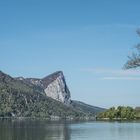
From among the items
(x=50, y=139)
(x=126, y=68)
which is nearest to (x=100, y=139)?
(x=50, y=139)

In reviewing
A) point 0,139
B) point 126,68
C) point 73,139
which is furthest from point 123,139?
point 126,68

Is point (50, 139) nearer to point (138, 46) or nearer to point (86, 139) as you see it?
point (86, 139)

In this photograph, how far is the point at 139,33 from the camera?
104 feet

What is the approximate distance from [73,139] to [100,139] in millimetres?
5792

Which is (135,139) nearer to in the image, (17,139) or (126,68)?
(17,139)

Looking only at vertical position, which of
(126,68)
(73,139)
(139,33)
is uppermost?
(139,33)

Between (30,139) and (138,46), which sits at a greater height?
(138,46)

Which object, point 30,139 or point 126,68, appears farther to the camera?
point 30,139

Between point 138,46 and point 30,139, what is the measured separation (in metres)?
59.0

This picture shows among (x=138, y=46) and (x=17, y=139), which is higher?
(x=138, y=46)

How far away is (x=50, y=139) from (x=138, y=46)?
202ft

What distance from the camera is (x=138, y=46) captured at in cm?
3178

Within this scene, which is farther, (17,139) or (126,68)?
(17,139)

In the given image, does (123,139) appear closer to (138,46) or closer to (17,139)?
(17,139)
